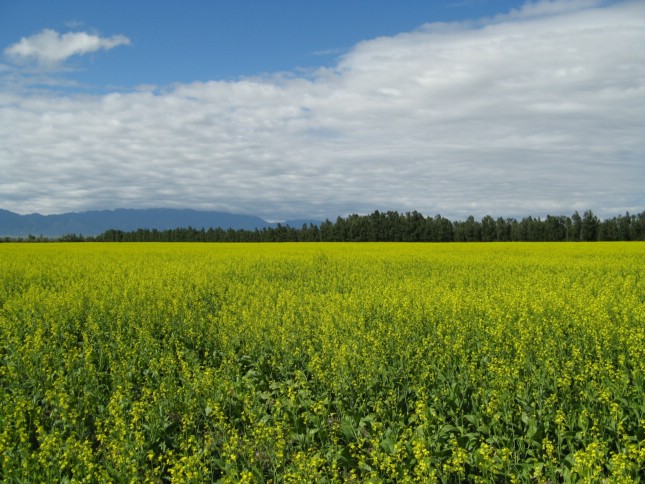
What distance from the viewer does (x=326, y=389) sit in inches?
319

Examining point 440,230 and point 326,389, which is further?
point 440,230

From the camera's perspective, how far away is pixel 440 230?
9481 cm

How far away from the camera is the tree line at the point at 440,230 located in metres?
93.4

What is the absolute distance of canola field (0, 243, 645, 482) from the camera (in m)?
5.93

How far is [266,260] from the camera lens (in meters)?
31.0

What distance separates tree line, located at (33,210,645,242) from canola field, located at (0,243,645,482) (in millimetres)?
77504

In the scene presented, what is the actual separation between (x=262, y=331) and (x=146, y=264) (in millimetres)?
20379

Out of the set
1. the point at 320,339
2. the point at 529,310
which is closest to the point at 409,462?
the point at 320,339

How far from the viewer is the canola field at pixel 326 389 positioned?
593 cm

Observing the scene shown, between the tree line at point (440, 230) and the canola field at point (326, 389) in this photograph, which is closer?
the canola field at point (326, 389)

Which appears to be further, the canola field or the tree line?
the tree line

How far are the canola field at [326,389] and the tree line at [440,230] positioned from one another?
77.5 meters

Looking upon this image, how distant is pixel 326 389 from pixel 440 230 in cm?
8978

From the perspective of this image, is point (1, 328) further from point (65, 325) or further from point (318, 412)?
point (318, 412)
